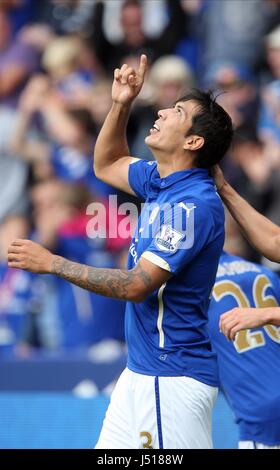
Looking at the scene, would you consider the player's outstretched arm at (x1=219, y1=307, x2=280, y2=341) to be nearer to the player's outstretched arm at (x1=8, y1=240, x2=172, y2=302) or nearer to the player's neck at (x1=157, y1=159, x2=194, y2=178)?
the player's outstretched arm at (x1=8, y1=240, x2=172, y2=302)

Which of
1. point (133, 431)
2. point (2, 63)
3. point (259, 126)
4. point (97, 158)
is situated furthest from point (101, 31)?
point (133, 431)

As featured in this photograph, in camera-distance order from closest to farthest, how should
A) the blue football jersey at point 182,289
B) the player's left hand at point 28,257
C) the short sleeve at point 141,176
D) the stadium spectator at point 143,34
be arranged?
the player's left hand at point 28,257, the blue football jersey at point 182,289, the short sleeve at point 141,176, the stadium spectator at point 143,34

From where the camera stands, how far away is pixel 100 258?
8891mm

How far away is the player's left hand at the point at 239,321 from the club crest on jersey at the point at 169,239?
405mm

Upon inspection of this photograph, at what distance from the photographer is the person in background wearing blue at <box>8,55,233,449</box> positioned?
4.39m

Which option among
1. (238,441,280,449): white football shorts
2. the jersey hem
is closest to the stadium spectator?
(238,441,280,449): white football shorts

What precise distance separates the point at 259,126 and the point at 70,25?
266cm

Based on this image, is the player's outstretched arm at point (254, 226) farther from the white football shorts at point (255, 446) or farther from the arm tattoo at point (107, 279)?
the white football shorts at point (255, 446)

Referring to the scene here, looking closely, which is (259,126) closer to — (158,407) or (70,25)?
(70,25)

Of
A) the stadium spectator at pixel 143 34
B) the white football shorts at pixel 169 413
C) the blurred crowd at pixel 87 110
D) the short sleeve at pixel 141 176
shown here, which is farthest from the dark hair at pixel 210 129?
the stadium spectator at pixel 143 34

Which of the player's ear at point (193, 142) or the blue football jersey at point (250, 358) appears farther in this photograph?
the blue football jersey at point (250, 358)

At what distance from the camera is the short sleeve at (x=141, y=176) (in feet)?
16.2

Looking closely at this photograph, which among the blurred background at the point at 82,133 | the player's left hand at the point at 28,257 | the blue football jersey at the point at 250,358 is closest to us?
the player's left hand at the point at 28,257

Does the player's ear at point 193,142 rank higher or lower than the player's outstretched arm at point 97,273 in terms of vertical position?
higher
